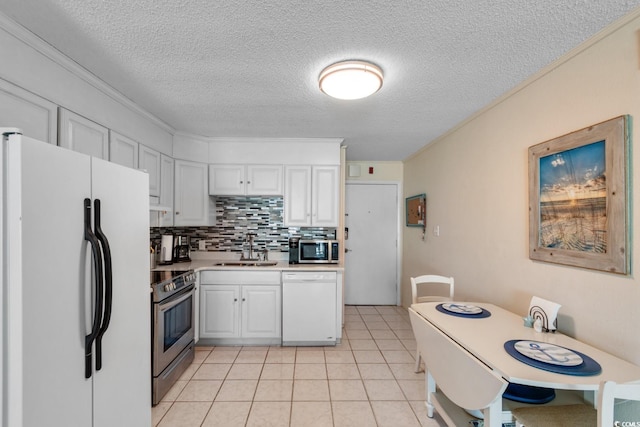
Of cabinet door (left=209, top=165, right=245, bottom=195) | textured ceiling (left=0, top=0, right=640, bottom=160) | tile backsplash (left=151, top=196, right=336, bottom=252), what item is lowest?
tile backsplash (left=151, top=196, right=336, bottom=252)

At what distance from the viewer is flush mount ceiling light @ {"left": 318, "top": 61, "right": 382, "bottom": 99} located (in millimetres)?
1691

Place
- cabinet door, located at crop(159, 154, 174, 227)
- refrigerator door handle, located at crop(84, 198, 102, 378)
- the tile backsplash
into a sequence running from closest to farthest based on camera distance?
refrigerator door handle, located at crop(84, 198, 102, 378)
cabinet door, located at crop(159, 154, 174, 227)
the tile backsplash

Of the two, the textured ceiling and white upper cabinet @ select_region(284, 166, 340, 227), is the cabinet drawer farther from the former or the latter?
the textured ceiling

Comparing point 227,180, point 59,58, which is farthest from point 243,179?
point 59,58

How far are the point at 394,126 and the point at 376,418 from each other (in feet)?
8.15

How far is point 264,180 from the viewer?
3326 mm

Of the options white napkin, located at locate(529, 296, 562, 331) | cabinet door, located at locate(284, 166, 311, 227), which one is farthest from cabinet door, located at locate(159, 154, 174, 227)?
white napkin, located at locate(529, 296, 562, 331)

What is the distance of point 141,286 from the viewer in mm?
1512

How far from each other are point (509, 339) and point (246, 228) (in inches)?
115

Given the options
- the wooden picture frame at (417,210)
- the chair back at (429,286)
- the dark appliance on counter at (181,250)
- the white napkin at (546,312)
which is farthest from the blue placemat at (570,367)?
the dark appliance on counter at (181,250)

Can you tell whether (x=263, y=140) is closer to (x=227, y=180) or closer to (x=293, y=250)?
(x=227, y=180)

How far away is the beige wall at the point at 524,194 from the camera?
133 centimetres

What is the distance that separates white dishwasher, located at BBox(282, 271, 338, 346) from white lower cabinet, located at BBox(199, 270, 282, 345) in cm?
9

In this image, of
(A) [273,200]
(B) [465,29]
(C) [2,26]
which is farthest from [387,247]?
(C) [2,26]
